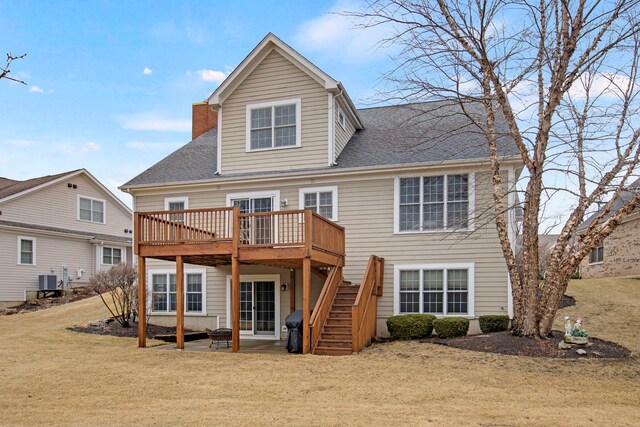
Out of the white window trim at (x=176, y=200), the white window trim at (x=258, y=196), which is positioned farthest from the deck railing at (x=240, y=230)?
the white window trim at (x=176, y=200)

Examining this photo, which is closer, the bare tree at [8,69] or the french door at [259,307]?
the bare tree at [8,69]

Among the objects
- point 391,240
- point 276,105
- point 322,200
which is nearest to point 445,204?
point 391,240

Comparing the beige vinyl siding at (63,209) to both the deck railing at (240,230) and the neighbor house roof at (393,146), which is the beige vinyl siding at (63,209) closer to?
the neighbor house roof at (393,146)

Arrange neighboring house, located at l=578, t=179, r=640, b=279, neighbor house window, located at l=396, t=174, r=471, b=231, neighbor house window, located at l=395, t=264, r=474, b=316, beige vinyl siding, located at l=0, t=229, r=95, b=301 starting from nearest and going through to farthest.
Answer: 1. neighbor house window, located at l=395, t=264, r=474, b=316
2. neighbor house window, located at l=396, t=174, r=471, b=231
3. neighboring house, located at l=578, t=179, r=640, b=279
4. beige vinyl siding, located at l=0, t=229, r=95, b=301

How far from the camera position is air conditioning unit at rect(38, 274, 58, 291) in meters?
24.9

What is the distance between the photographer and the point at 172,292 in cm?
1784

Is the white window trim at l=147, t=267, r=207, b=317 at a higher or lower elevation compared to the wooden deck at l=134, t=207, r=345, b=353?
lower

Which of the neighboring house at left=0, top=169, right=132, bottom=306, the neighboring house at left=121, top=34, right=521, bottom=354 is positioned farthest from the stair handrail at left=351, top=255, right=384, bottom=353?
the neighboring house at left=0, top=169, right=132, bottom=306

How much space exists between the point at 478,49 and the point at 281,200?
727 cm

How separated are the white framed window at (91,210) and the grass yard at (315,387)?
15751 mm

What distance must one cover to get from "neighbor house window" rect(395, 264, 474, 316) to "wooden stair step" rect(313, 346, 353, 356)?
10.7 feet

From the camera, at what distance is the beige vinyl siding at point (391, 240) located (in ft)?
47.4

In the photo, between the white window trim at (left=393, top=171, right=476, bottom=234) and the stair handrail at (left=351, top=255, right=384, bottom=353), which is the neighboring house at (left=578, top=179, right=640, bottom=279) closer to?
the white window trim at (left=393, top=171, right=476, bottom=234)

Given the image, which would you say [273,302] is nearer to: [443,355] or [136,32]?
[443,355]
